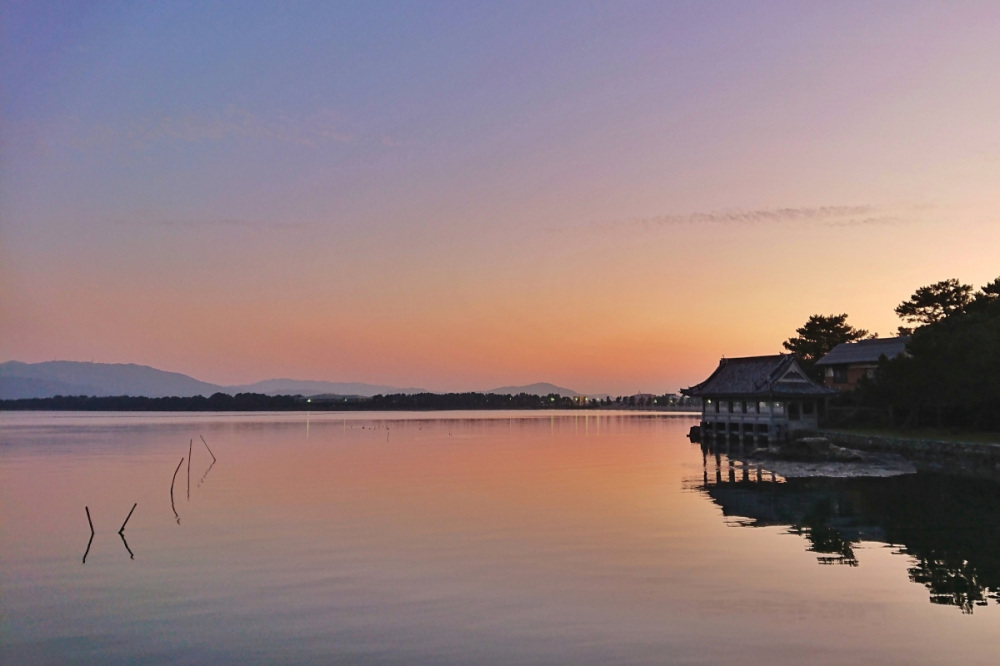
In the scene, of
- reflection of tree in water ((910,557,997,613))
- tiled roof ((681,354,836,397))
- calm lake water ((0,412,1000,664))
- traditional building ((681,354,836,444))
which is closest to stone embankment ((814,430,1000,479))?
calm lake water ((0,412,1000,664))

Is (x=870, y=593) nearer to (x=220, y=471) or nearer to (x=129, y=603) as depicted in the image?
(x=129, y=603)

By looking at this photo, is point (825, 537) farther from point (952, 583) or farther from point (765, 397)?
point (765, 397)

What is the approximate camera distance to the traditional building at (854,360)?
244 feet

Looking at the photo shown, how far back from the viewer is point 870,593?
1816 cm

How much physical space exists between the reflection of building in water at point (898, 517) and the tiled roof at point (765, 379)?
1778cm

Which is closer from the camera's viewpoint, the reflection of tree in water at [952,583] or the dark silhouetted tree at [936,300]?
the reflection of tree in water at [952,583]

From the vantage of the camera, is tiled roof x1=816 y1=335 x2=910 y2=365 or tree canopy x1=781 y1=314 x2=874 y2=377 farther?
tree canopy x1=781 y1=314 x2=874 y2=377

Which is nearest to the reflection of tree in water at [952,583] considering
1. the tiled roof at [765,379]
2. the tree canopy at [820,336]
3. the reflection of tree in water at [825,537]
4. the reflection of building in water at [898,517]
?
the reflection of building in water at [898,517]

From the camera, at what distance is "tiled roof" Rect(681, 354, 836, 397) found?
209ft

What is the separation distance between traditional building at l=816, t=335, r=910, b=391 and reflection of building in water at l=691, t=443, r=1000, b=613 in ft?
111

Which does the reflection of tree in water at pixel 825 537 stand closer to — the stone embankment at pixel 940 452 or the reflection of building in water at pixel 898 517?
the reflection of building in water at pixel 898 517

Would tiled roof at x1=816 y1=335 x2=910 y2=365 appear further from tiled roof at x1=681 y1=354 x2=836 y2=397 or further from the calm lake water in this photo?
the calm lake water

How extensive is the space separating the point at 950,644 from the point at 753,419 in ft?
176

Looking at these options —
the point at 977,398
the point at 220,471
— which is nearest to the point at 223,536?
the point at 220,471
